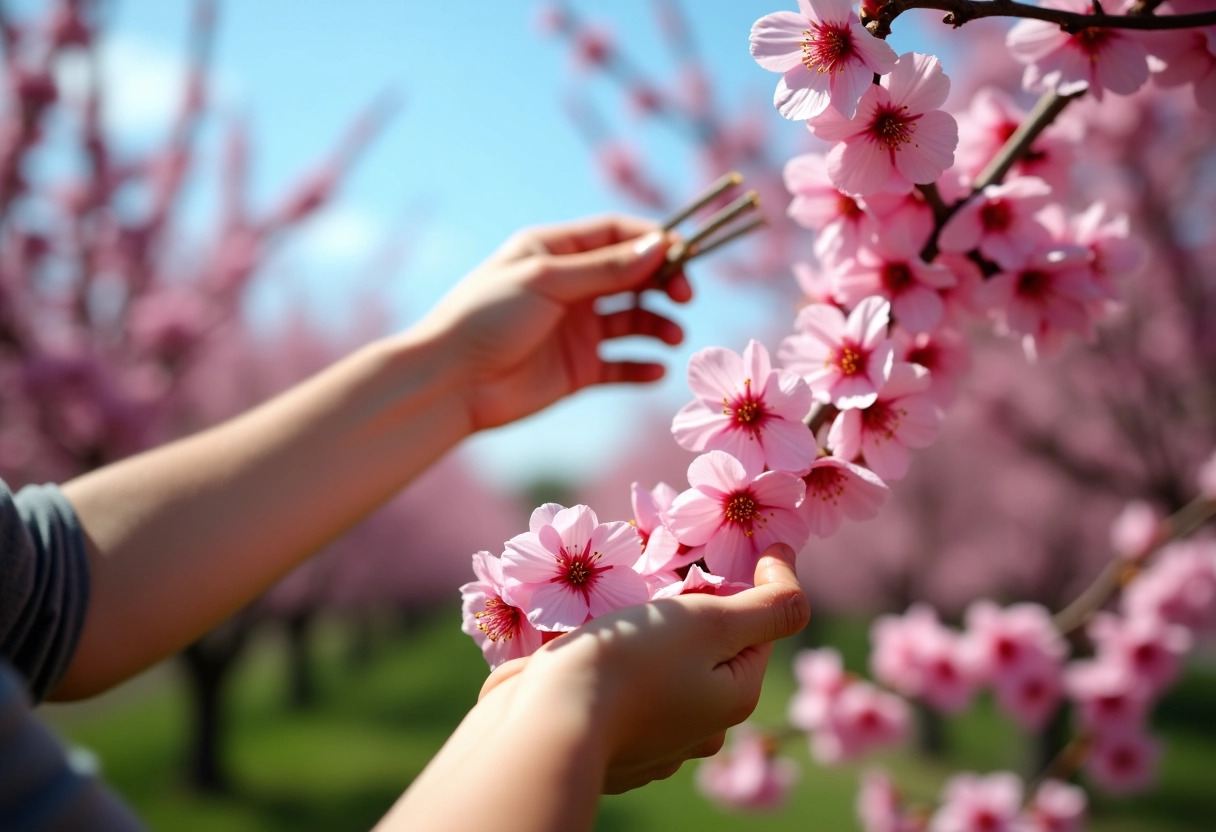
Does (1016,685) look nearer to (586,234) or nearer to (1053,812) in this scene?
(1053,812)

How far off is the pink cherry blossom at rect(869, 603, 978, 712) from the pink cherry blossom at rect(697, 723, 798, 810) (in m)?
0.48

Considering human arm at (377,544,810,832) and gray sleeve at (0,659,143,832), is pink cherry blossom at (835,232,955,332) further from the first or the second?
gray sleeve at (0,659,143,832)

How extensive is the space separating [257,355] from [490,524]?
374 inches

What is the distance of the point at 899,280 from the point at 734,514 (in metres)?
0.40

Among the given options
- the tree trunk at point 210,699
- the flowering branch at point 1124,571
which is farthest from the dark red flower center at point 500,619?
the tree trunk at point 210,699

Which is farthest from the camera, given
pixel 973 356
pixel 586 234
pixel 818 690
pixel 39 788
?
pixel 818 690

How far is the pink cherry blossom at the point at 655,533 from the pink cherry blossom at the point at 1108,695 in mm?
2126

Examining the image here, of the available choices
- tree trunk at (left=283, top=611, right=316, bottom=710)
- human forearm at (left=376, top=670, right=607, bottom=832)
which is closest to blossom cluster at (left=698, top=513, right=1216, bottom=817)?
human forearm at (left=376, top=670, right=607, bottom=832)

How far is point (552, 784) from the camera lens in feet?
2.07

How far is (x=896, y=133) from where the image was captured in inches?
35.5

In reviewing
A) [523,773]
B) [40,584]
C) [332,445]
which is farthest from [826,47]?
[40,584]

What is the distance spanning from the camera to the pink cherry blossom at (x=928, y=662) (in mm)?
2520

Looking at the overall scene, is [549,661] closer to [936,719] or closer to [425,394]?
[425,394]

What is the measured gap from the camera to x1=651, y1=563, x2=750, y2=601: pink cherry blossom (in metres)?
0.82
